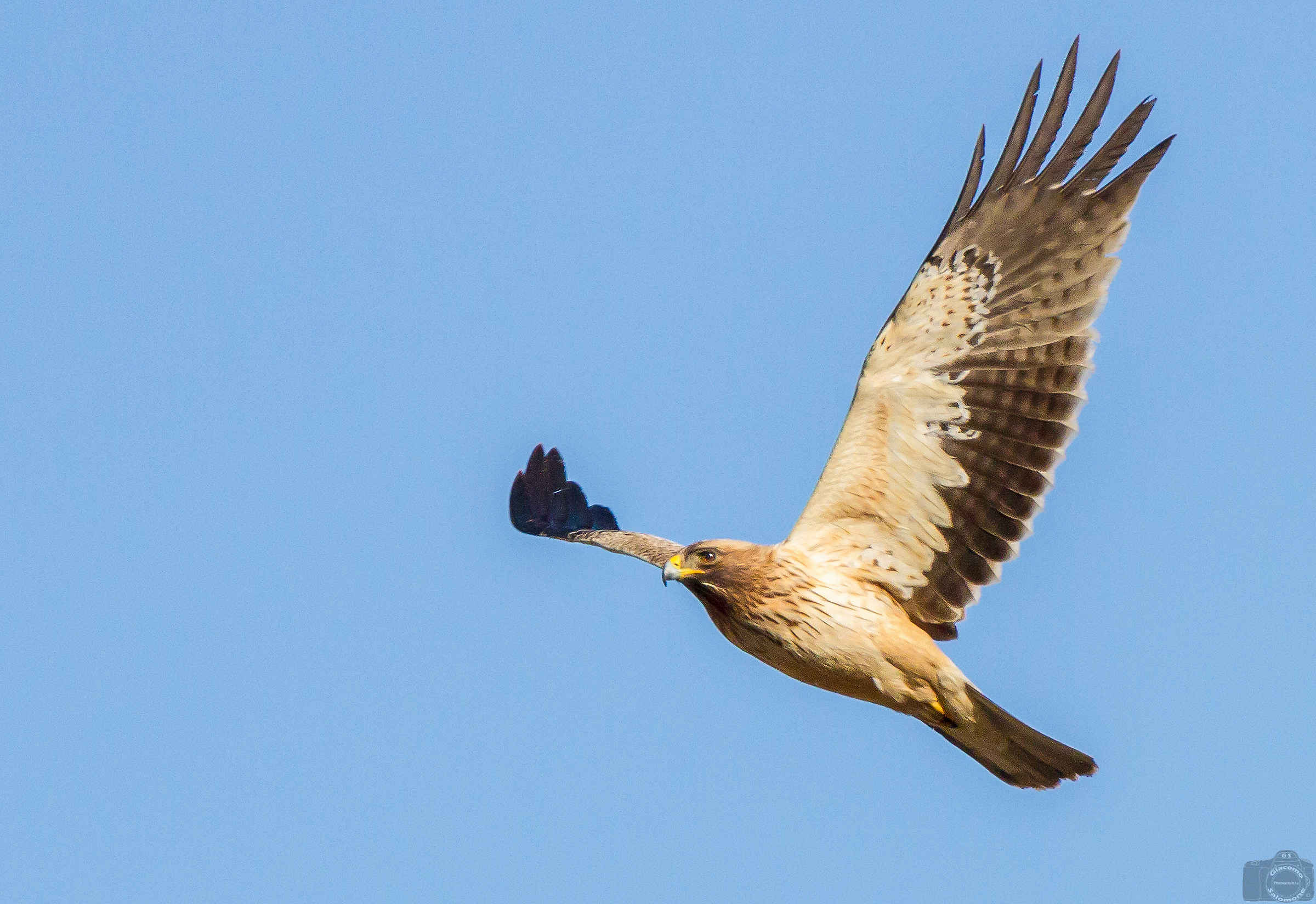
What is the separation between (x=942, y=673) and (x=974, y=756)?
0.83 metres

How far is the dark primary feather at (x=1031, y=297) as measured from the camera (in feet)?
32.2

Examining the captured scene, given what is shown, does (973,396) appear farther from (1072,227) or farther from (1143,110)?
(1143,110)

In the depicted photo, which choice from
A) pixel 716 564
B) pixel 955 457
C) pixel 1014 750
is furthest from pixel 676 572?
pixel 1014 750

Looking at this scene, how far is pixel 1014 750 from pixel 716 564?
2.07 m

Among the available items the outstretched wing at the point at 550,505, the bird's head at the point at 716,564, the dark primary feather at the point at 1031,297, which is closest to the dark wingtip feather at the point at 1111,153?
the dark primary feather at the point at 1031,297

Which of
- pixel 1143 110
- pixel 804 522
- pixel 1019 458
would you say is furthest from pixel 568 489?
pixel 1143 110

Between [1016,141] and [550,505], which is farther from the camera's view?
[550,505]

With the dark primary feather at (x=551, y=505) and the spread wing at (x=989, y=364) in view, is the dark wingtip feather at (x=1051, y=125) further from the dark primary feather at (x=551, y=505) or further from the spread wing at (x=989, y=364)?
the dark primary feather at (x=551, y=505)

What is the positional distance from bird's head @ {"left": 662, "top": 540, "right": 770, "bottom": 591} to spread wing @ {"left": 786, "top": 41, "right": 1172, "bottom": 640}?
0.37 m

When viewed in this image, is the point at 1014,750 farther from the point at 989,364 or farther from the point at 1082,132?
the point at 1082,132

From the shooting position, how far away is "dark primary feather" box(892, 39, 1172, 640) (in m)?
9.80

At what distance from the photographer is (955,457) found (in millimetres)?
10234

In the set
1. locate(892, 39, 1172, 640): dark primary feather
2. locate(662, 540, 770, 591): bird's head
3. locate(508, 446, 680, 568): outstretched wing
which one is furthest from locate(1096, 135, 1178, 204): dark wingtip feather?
locate(508, 446, 680, 568): outstretched wing

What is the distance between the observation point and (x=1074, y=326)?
32.5 feet
